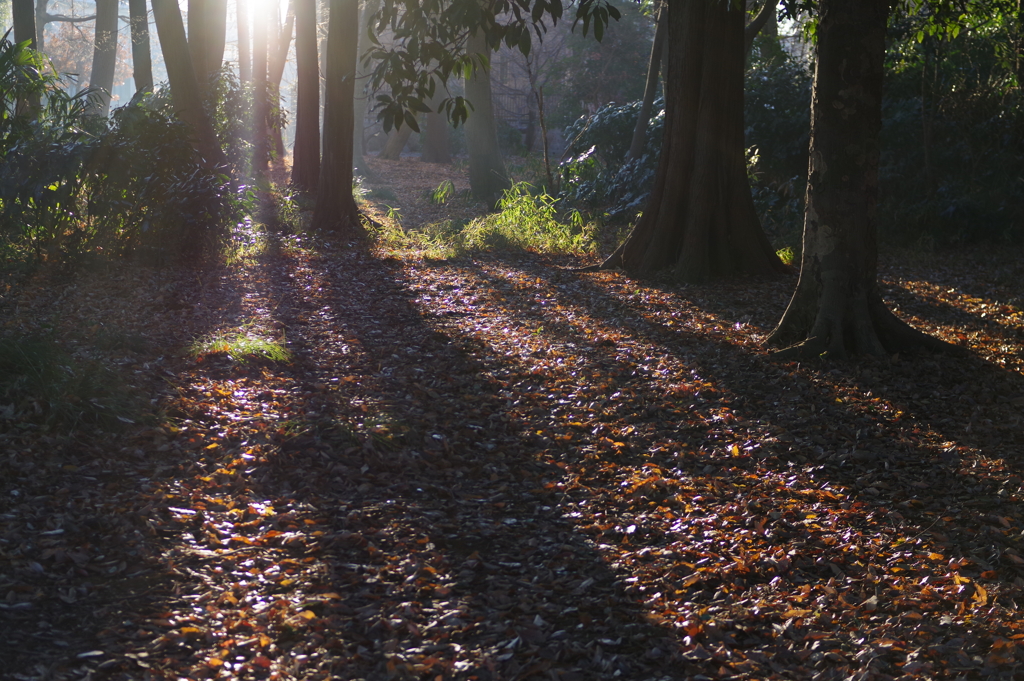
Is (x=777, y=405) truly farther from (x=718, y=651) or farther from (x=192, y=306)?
(x=192, y=306)

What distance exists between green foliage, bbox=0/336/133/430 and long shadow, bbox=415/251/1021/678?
275cm

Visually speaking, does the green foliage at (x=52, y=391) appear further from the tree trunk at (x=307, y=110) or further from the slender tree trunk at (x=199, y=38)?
the tree trunk at (x=307, y=110)

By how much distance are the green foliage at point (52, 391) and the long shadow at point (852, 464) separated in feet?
9.03

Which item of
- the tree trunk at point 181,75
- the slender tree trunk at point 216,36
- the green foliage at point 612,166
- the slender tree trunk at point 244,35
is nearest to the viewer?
the tree trunk at point 181,75

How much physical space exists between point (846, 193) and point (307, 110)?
34.3 feet

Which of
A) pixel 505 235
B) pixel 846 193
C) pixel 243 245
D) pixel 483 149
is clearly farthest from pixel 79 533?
pixel 483 149

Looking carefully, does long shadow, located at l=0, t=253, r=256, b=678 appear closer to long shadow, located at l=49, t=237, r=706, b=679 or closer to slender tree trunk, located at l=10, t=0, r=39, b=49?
long shadow, located at l=49, t=237, r=706, b=679

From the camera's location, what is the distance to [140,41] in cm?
2083

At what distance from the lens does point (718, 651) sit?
3086 millimetres

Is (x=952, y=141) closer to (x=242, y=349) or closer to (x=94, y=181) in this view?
(x=242, y=349)

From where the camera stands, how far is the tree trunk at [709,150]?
899 cm

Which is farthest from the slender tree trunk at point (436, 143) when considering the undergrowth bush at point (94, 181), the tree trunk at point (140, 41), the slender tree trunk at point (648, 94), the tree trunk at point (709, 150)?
the tree trunk at point (709, 150)

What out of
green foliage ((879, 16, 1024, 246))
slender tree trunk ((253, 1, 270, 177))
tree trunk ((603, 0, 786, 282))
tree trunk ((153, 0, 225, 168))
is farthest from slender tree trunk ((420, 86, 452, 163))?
tree trunk ((603, 0, 786, 282))

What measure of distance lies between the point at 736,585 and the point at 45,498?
3.18 meters
